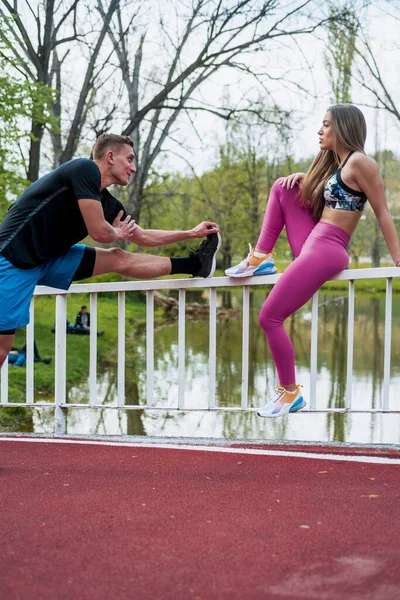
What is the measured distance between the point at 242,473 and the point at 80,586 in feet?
4.40

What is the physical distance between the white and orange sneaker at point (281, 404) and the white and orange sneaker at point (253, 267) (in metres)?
0.62

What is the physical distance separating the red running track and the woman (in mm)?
744

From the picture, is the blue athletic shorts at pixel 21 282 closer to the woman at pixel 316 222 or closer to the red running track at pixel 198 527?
the red running track at pixel 198 527

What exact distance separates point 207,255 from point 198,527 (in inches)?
77.8

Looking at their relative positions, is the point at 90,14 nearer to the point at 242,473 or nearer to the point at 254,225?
the point at 242,473

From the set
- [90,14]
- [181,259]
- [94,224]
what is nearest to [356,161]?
[181,259]

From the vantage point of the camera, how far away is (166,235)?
14.5 ft

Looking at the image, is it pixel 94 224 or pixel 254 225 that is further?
pixel 254 225

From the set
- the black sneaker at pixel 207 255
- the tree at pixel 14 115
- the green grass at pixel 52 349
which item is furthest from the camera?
the tree at pixel 14 115

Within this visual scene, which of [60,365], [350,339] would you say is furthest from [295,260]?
[60,365]

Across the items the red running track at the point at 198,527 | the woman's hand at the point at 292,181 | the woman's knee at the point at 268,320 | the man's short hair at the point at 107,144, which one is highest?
the man's short hair at the point at 107,144

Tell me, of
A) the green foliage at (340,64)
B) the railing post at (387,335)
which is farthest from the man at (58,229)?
the green foliage at (340,64)

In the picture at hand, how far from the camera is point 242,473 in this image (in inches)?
131

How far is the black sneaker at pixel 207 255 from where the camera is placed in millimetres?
4262
